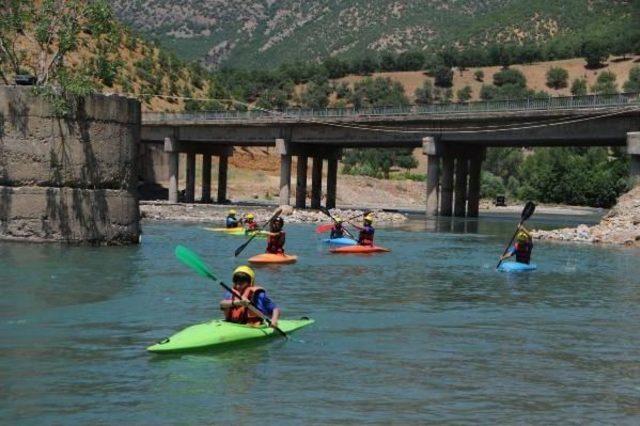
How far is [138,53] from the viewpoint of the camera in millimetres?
109812

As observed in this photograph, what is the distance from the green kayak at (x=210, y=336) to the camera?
14.5 metres

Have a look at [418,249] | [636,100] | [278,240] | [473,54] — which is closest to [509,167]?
[473,54]

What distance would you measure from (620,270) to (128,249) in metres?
14.8

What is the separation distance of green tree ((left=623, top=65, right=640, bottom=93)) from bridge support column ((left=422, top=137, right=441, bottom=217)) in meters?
84.9

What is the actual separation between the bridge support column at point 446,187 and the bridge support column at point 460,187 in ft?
3.71

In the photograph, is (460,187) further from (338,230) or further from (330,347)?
(330,347)

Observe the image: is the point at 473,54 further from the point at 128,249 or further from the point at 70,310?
the point at 70,310

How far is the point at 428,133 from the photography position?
205 ft

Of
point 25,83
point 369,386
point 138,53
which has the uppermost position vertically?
point 138,53

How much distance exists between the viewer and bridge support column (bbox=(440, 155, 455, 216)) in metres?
66.6

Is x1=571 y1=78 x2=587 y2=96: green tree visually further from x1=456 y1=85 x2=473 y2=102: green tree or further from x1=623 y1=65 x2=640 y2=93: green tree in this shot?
x1=456 y1=85 x2=473 y2=102: green tree

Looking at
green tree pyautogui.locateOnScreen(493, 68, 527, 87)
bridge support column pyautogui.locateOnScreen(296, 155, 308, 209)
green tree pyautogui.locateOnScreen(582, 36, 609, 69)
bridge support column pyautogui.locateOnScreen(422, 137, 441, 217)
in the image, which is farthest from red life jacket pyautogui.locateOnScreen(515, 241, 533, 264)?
green tree pyautogui.locateOnScreen(582, 36, 609, 69)

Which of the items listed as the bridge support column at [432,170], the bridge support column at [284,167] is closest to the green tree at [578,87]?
the bridge support column at [284,167]

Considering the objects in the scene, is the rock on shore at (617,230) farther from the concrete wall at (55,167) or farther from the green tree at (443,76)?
the green tree at (443,76)
